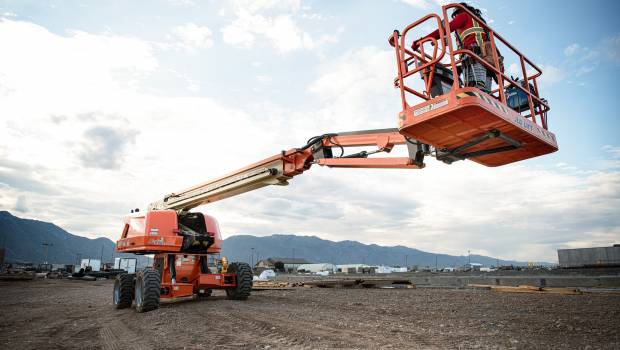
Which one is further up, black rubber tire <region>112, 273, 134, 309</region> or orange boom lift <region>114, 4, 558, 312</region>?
orange boom lift <region>114, 4, 558, 312</region>

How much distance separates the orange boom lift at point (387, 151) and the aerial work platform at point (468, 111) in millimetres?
18

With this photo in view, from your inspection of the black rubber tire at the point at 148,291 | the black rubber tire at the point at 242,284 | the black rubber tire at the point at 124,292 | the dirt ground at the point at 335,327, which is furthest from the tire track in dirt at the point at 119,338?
the black rubber tire at the point at 242,284

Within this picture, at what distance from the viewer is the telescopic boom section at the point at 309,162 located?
905cm

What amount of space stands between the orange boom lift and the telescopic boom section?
25 millimetres

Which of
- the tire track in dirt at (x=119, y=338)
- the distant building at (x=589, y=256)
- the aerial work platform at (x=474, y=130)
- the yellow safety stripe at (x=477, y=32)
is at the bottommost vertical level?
the tire track in dirt at (x=119, y=338)

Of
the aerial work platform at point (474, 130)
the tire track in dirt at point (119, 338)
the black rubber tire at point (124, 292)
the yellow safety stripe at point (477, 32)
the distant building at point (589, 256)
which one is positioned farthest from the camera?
the distant building at point (589, 256)

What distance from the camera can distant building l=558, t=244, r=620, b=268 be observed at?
45.6m

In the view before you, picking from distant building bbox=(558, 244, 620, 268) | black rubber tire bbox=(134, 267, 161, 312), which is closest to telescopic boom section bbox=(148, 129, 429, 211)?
black rubber tire bbox=(134, 267, 161, 312)

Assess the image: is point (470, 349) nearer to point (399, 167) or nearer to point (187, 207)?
point (399, 167)

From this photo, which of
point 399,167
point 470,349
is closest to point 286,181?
point 399,167

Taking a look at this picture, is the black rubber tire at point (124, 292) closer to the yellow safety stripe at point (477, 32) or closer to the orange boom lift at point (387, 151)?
the orange boom lift at point (387, 151)

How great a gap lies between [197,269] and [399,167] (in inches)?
351

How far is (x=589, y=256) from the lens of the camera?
4812 centimetres

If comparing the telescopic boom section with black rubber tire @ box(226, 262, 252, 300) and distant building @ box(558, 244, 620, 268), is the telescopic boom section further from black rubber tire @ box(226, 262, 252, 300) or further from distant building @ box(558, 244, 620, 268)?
distant building @ box(558, 244, 620, 268)
